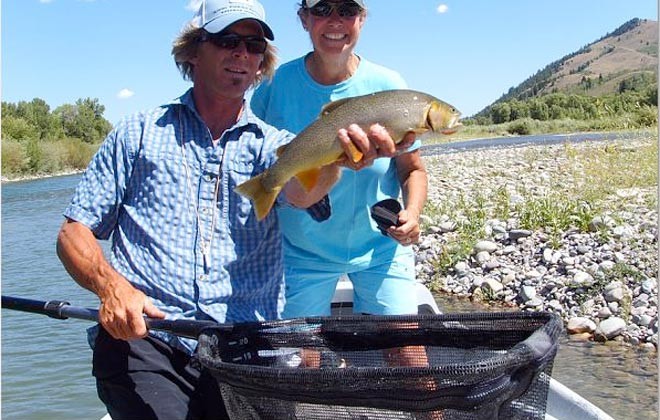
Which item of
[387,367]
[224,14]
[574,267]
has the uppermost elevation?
[224,14]

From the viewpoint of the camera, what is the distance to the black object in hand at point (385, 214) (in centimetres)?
350

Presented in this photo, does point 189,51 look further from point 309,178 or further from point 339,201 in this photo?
point 339,201

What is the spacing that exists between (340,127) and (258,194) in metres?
0.48

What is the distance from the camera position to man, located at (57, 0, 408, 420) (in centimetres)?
267

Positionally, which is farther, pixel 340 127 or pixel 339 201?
pixel 339 201

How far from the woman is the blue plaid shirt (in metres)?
0.70

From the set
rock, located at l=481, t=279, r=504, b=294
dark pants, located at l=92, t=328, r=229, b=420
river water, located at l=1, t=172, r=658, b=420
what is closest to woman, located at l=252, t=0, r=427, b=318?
dark pants, located at l=92, t=328, r=229, b=420

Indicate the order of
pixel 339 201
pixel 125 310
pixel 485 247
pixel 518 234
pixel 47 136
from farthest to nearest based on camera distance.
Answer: pixel 47 136
pixel 518 234
pixel 485 247
pixel 339 201
pixel 125 310

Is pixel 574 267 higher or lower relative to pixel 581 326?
higher

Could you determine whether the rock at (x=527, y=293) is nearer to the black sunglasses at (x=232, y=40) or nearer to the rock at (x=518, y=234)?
the rock at (x=518, y=234)

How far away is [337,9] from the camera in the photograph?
3486 mm

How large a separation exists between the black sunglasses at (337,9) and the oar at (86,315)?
1738 millimetres

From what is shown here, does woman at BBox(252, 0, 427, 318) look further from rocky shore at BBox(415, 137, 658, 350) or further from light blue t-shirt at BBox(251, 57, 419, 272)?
rocky shore at BBox(415, 137, 658, 350)

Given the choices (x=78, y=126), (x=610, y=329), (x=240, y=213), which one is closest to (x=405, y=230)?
(x=240, y=213)
